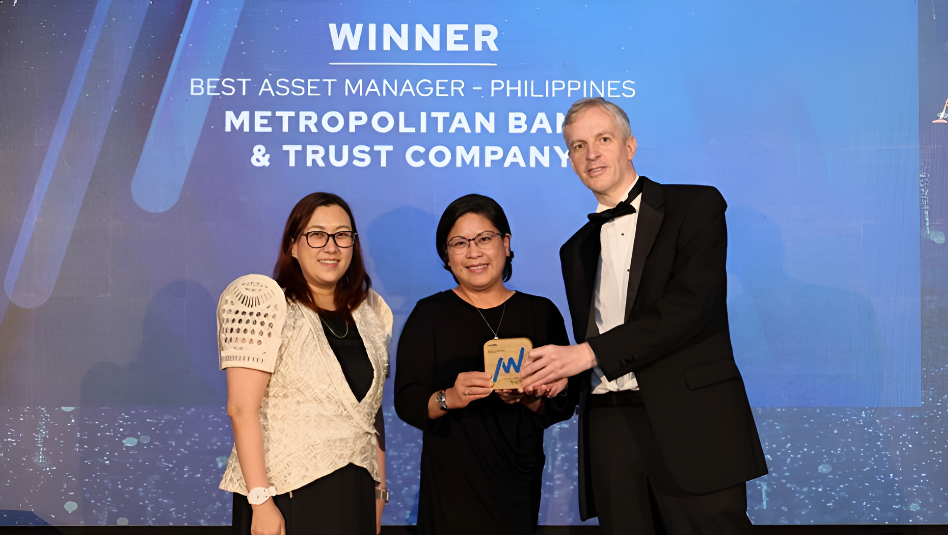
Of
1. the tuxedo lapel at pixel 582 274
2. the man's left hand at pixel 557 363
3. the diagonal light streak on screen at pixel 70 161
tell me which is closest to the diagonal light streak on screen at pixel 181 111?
the diagonal light streak on screen at pixel 70 161

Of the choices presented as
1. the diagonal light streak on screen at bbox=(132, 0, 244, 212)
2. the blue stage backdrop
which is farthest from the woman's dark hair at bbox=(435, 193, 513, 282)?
the diagonal light streak on screen at bbox=(132, 0, 244, 212)

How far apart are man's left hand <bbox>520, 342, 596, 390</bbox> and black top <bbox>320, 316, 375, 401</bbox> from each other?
527 mm

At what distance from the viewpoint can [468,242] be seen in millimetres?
2516

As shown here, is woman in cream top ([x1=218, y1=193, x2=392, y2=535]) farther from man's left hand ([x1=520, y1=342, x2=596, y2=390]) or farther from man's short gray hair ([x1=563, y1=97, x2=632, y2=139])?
man's short gray hair ([x1=563, y1=97, x2=632, y2=139])

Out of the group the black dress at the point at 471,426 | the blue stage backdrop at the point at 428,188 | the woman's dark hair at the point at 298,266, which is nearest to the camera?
the woman's dark hair at the point at 298,266

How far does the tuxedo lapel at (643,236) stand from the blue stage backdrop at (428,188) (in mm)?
2169

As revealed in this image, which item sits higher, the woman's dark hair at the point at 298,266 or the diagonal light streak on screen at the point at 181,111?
the diagonal light streak on screen at the point at 181,111

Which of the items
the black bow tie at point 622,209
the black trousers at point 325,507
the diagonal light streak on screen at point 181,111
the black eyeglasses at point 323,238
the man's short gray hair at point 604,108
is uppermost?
the diagonal light streak on screen at point 181,111

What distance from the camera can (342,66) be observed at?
4.29 m

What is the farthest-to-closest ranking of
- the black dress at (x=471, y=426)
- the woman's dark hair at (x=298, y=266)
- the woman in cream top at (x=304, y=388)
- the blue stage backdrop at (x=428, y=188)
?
the blue stage backdrop at (x=428, y=188) → the black dress at (x=471, y=426) → the woman's dark hair at (x=298, y=266) → the woman in cream top at (x=304, y=388)

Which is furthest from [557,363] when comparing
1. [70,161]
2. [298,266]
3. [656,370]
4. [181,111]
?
[70,161]

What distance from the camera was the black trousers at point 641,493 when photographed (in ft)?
6.44

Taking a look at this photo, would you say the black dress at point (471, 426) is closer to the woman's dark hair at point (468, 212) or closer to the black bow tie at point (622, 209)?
the woman's dark hair at point (468, 212)

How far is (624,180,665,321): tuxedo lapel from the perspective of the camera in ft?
6.79
